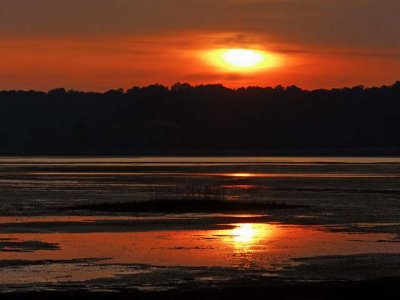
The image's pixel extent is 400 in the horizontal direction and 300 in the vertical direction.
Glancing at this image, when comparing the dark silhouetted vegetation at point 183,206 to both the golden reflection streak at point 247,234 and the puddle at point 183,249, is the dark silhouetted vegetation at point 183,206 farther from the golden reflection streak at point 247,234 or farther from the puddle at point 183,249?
the puddle at point 183,249

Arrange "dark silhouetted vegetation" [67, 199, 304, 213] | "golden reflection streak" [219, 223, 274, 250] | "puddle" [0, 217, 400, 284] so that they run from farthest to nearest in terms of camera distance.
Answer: "dark silhouetted vegetation" [67, 199, 304, 213] → "golden reflection streak" [219, 223, 274, 250] → "puddle" [0, 217, 400, 284]

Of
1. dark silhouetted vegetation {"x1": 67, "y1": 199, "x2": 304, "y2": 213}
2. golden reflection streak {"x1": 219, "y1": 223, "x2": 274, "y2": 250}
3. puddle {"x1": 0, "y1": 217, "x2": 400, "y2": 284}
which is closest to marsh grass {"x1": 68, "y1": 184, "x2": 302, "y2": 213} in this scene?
dark silhouetted vegetation {"x1": 67, "y1": 199, "x2": 304, "y2": 213}

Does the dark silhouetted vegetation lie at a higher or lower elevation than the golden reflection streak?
lower

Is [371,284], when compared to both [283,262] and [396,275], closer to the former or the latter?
[396,275]

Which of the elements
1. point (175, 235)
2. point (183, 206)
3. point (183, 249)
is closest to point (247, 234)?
point (175, 235)

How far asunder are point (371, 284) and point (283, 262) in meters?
5.30

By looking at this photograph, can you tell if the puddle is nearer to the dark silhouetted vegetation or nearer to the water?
the water

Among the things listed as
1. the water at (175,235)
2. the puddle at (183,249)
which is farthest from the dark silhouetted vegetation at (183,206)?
the puddle at (183,249)

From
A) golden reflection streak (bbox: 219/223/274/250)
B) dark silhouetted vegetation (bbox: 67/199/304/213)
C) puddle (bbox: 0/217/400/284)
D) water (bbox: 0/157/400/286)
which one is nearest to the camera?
puddle (bbox: 0/217/400/284)

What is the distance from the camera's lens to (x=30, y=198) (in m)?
68.4

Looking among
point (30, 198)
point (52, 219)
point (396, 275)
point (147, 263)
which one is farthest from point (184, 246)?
→ point (30, 198)

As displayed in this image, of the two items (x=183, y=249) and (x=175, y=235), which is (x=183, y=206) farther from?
(x=183, y=249)

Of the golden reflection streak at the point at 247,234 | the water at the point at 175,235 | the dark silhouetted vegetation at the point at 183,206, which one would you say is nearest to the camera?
the water at the point at 175,235

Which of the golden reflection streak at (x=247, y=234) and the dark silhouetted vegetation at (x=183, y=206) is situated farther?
the dark silhouetted vegetation at (x=183, y=206)
